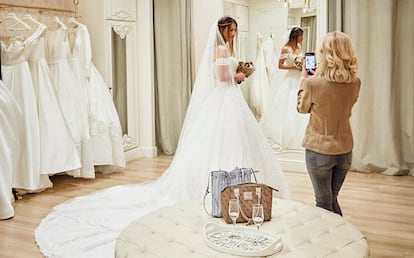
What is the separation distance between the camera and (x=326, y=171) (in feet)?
9.61

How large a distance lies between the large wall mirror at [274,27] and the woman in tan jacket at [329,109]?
9.42 feet

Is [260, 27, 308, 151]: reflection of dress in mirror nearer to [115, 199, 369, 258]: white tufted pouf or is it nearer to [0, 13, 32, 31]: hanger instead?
[0, 13, 32, 31]: hanger

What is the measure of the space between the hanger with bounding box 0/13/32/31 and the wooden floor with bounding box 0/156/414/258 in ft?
5.39

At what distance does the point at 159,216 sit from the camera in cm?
262

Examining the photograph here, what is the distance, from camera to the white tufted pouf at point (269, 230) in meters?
2.14

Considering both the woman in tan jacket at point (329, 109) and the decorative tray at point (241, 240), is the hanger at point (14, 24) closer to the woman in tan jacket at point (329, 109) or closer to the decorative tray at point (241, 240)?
the woman in tan jacket at point (329, 109)

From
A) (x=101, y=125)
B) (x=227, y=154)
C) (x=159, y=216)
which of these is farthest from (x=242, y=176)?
(x=101, y=125)

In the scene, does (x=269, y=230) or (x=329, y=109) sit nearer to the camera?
(x=269, y=230)

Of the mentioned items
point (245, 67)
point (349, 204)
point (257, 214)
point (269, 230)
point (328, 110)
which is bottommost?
point (349, 204)

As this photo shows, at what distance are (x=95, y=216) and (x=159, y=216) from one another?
5.36 ft

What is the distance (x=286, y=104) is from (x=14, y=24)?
310 centimetres

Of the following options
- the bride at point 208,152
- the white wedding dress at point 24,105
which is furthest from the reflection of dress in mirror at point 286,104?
the white wedding dress at point 24,105

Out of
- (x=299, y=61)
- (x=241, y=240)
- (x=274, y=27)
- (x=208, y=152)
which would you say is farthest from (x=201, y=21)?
(x=241, y=240)

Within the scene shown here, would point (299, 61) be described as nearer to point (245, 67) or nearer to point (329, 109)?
point (245, 67)
